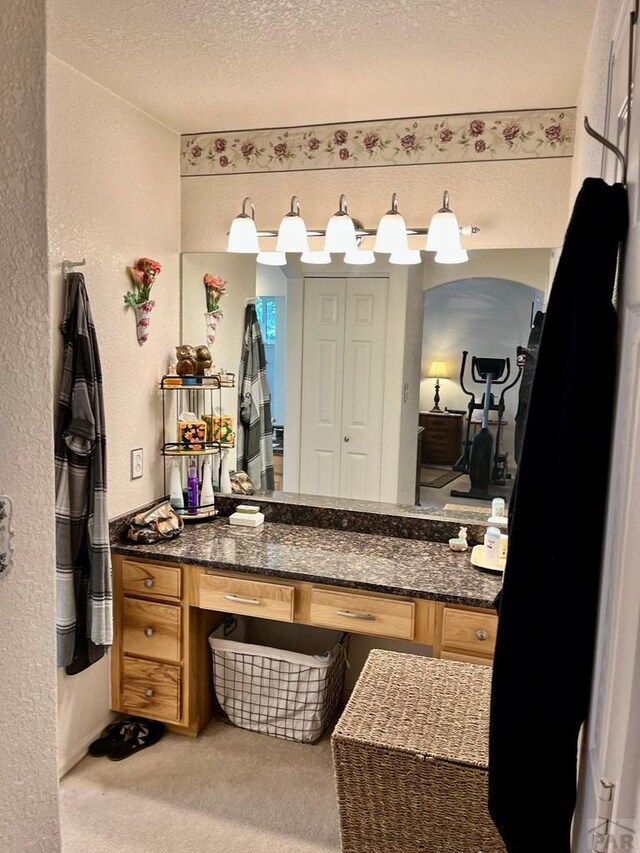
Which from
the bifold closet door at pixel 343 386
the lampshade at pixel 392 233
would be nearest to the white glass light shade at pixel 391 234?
the lampshade at pixel 392 233

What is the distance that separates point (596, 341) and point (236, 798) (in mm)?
2112

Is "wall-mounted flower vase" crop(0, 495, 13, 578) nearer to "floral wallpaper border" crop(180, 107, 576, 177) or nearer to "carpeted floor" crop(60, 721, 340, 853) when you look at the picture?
"carpeted floor" crop(60, 721, 340, 853)

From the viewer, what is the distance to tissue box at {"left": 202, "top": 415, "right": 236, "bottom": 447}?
117 inches

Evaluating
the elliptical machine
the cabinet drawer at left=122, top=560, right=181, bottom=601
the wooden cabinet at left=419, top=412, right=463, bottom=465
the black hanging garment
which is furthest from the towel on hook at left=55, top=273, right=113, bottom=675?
the black hanging garment

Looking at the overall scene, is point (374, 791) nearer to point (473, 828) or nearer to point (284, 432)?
point (473, 828)

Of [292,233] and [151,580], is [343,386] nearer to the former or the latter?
[292,233]

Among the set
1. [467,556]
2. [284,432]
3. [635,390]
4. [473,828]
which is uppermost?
[635,390]

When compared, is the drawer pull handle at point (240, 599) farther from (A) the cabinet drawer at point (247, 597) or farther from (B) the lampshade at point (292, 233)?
(B) the lampshade at point (292, 233)

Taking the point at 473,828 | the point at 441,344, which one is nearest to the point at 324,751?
the point at 473,828

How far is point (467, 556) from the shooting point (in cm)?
251

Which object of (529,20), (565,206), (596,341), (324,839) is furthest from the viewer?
(565,206)

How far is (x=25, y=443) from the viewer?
3.67 feet

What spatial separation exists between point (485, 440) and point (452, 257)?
0.74m

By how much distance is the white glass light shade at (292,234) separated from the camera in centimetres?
260
